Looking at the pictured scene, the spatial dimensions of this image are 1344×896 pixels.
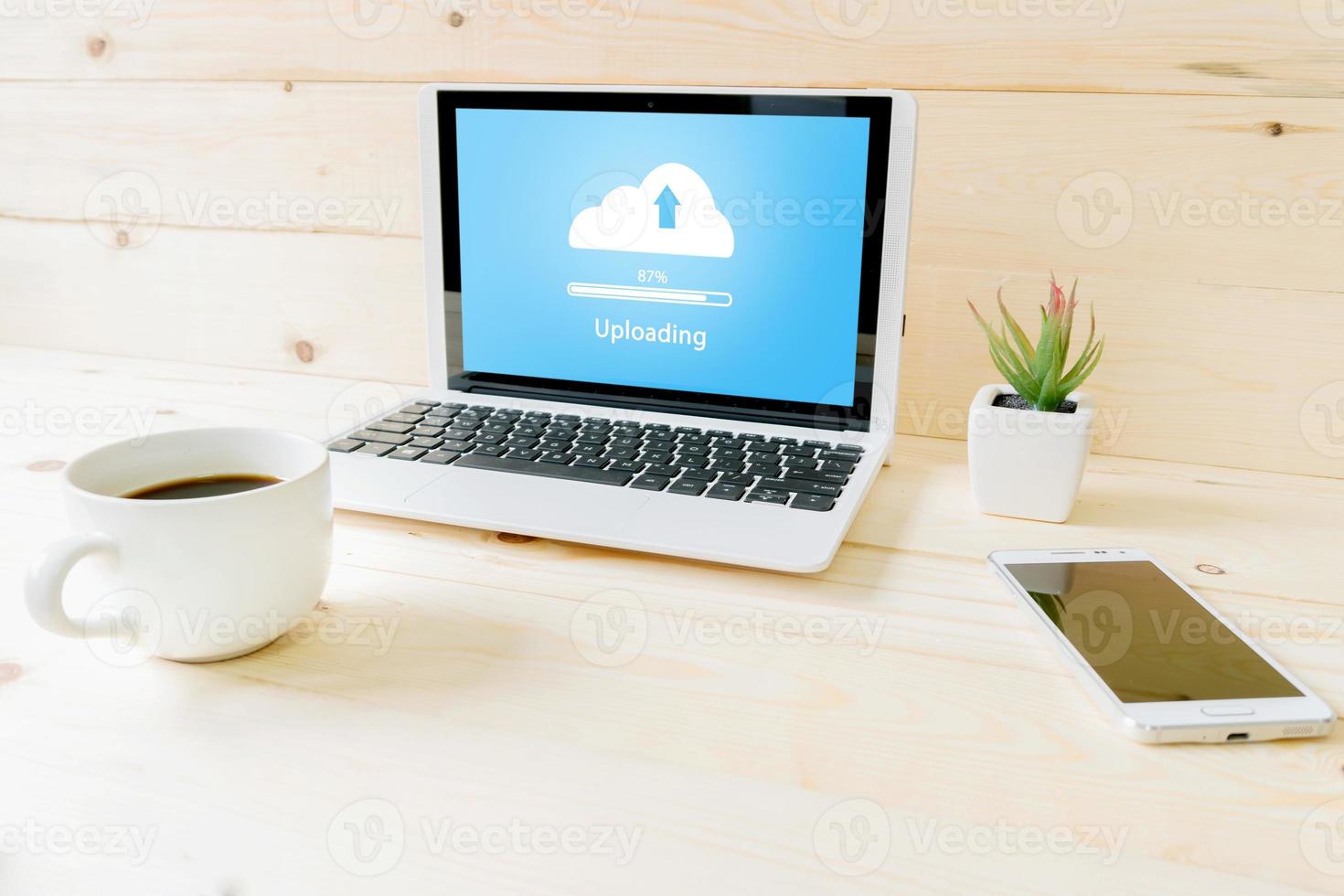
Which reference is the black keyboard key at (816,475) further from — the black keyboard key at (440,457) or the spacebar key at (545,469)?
the black keyboard key at (440,457)

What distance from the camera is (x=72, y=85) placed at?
4.01ft

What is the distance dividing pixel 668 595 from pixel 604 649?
3.0 inches

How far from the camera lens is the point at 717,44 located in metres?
0.98

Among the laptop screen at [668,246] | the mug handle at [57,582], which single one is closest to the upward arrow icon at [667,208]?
the laptop screen at [668,246]

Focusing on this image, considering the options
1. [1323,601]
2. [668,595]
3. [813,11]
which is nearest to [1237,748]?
[1323,601]

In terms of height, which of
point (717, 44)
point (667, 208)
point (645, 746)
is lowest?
point (645, 746)

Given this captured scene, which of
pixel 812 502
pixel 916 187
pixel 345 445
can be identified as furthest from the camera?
pixel 916 187

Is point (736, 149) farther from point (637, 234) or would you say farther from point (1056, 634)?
point (1056, 634)

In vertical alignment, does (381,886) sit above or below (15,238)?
below

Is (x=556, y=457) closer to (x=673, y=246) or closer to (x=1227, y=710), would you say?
(x=673, y=246)

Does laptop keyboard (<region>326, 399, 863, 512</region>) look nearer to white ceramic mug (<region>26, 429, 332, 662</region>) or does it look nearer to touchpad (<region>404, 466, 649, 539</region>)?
touchpad (<region>404, 466, 649, 539</region>)

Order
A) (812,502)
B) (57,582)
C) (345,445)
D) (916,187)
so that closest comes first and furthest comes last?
1. (57,582)
2. (812,502)
3. (345,445)
4. (916,187)

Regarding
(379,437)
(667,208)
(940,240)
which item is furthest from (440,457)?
(940,240)

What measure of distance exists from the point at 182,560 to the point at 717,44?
2.27 ft
